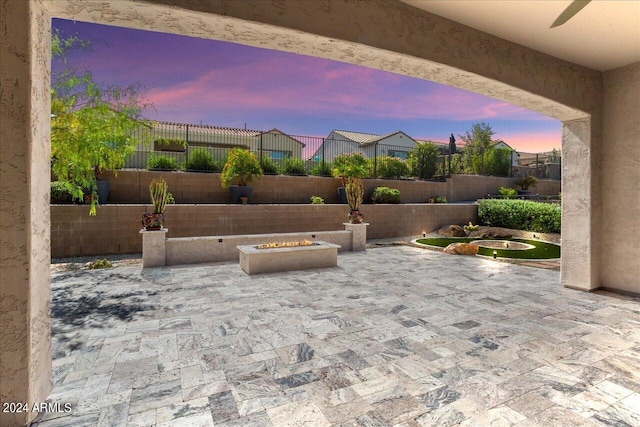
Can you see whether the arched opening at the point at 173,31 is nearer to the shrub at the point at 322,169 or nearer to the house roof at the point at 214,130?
the shrub at the point at 322,169

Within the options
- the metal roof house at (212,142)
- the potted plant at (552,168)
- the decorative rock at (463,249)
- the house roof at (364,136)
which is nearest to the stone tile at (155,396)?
the decorative rock at (463,249)

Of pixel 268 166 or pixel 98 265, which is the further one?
pixel 268 166

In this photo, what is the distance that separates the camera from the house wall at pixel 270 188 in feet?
33.5

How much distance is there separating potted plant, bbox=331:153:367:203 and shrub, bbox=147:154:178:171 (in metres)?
6.43

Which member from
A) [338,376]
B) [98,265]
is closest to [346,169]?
[98,265]

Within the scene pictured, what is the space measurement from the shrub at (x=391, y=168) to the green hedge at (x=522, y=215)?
399 cm

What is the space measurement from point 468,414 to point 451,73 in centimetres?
335

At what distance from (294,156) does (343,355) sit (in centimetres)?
1155

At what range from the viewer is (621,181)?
5055 millimetres

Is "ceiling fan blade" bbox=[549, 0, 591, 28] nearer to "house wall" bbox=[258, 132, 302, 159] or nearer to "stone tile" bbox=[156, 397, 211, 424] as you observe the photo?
"stone tile" bbox=[156, 397, 211, 424]

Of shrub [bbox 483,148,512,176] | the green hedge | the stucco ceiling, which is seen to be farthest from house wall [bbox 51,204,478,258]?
the stucco ceiling

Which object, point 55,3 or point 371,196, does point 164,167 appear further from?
point 55,3

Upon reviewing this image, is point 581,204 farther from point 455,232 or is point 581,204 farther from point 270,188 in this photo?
point 270,188

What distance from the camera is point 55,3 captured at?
86.4 inches
